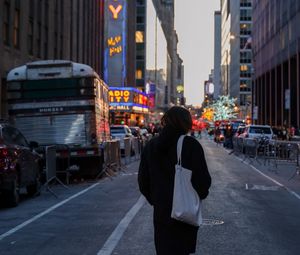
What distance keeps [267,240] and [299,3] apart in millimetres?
48892

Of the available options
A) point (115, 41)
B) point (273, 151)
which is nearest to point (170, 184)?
point (273, 151)

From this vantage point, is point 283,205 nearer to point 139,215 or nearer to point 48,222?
point 139,215

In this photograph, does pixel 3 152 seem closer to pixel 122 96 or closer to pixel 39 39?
pixel 39 39

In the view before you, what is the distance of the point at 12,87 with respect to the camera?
65.7 ft

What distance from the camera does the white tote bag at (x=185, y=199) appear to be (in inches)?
183

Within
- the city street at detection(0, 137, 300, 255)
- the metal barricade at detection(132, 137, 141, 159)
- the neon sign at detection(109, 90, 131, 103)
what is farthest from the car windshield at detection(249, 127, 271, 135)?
the neon sign at detection(109, 90, 131, 103)

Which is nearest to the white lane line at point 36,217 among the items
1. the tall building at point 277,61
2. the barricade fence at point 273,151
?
the barricade fence at point 273,151

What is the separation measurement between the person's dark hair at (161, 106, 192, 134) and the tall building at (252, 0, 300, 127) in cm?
3884

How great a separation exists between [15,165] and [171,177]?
9.29 metres

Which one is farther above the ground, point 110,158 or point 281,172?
point 110,158

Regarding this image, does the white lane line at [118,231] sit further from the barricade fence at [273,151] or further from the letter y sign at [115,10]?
the letter y sign at [115,10]

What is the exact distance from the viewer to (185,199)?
471 cm

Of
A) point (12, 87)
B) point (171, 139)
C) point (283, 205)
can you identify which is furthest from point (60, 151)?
point (171, 139)

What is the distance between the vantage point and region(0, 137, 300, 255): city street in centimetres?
870
